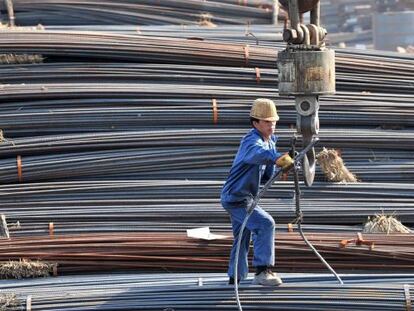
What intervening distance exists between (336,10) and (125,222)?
31.1 metres

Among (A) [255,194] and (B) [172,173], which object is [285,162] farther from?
(B) [172,173]

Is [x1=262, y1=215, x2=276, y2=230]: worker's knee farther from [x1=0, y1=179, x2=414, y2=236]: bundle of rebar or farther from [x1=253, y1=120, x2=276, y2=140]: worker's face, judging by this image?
[x1=0, y1=179, x2=414, y2=236]: bundle of rebar

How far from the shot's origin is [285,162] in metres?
6.81

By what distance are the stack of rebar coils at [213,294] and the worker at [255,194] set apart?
177 millimetres

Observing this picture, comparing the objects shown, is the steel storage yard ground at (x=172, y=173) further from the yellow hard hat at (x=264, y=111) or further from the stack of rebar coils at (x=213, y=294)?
the yellow hard hat at (x=264, y=111)

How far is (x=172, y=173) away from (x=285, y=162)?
291 centimetres

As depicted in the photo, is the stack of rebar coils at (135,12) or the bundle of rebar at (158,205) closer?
the bundle of rebar at (158,205)

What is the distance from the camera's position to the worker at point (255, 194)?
23.6 feet

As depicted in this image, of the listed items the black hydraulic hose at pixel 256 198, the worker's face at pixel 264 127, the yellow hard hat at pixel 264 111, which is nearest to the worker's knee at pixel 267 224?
the black hydraulic hose at pixel 256 198

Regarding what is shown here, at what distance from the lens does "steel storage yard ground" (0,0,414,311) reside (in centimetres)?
763

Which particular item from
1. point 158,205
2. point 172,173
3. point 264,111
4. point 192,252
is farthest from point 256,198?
point 172,173

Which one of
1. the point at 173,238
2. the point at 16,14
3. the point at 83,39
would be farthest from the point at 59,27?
A: the point at 173,238

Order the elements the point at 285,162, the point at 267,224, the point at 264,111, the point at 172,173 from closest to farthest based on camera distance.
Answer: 1. the point at 285,162
2. the point at 264,111
3. the point at 267,224
4. the point at 172,173

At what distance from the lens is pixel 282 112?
388 inches
